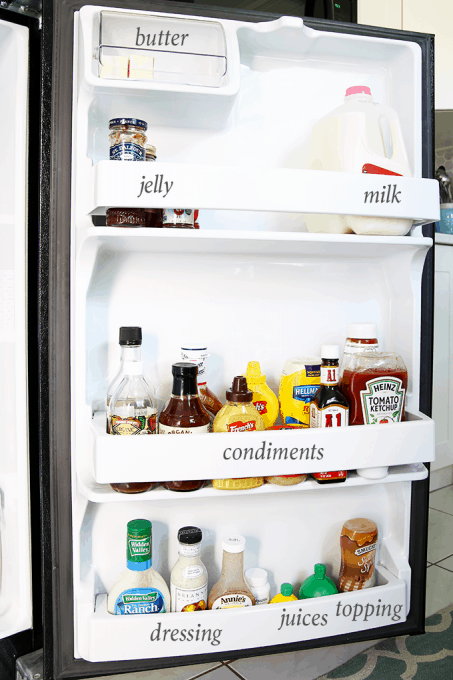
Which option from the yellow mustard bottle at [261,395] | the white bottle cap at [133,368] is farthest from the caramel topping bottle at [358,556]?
the white bottle cap at [133,368]

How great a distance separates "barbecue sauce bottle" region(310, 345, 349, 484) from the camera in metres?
0.88

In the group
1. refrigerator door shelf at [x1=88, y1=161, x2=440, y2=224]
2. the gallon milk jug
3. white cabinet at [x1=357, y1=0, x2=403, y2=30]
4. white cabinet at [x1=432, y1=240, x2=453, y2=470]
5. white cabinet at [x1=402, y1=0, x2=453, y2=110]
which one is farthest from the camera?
white cabinet at [x1=432, y1=240, x2=453, y2=470]

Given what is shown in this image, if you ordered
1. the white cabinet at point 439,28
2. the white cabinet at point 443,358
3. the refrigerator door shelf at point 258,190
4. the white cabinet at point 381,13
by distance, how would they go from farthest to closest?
the white cabinet at point 443,358, the white cabinet at point 439,28, the white cabinet at point 381,13, the refrigerator door shelf at point 258,190

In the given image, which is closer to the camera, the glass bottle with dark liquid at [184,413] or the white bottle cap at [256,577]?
the glass bottle with dark liquid at [184,413]

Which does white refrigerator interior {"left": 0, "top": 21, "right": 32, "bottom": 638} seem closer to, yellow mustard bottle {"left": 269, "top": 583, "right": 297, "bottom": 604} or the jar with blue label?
the jar with blue label

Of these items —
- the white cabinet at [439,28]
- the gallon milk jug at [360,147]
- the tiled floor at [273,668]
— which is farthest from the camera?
the white cabinet at [439,28]

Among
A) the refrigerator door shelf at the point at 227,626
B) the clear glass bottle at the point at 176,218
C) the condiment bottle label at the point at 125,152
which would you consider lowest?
the refrigerator door shelf at the point at 227,626

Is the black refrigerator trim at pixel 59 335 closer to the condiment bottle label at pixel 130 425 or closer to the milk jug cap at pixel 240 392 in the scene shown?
the condiment bottle label at pixel 130 425

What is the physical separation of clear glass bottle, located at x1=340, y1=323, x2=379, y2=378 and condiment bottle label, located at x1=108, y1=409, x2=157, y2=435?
1.26 feet

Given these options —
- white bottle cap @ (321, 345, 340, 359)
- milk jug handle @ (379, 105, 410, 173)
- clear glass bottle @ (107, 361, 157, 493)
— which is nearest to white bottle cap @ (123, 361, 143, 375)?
clear glass bottle @ (107, 361, 157, 493)

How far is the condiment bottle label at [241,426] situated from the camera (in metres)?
0.86

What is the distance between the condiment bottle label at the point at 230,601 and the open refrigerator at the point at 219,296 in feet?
0.09

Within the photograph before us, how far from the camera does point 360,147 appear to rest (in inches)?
34.3

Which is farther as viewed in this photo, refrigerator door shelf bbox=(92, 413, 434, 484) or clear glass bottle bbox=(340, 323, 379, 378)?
clear glass bottle bbox=(340, 323, 379, 378)
